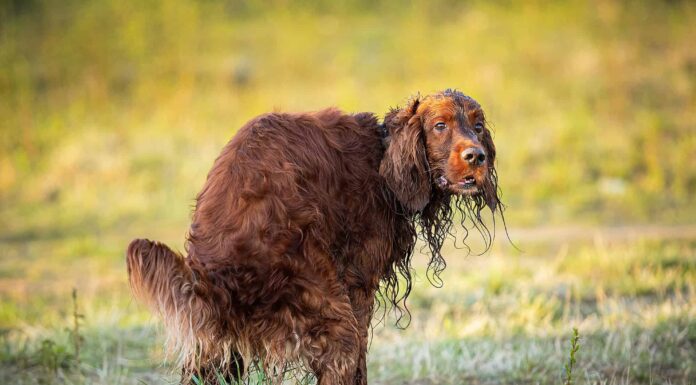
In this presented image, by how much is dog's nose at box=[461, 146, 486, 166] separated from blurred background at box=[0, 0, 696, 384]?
1.25 m

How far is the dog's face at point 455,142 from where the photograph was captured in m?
4.45

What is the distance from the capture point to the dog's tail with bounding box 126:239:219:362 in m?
3.92

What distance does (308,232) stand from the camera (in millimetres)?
4199

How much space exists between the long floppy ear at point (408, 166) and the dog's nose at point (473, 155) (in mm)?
224

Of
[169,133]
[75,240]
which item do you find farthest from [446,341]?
[169,133]

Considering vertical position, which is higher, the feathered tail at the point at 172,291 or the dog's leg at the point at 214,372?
the feathered tail at the point at 172,291

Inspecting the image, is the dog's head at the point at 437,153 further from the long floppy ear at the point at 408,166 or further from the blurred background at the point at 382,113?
the blurred background at the point at 382,113

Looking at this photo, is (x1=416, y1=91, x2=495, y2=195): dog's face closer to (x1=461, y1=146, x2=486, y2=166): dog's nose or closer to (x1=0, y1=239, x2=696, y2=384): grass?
(x1=461, y1=146, x2=486, y2=166): dog's nose

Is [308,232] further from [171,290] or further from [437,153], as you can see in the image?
[437,153]

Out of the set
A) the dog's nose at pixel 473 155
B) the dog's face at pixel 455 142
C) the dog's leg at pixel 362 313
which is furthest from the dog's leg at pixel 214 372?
the dog's nose at pixel 473 155

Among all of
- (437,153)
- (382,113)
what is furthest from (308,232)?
(382,113)

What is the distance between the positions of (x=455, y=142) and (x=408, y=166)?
26 cm

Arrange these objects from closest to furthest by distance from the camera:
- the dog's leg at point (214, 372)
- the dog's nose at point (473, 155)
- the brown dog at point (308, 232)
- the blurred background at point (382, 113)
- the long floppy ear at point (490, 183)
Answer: the brown dog at point (308, 232) → the dog's leg at point (214, 372) → the dog's nose at point (473, 155) → the long floppy ear at point (490, 183) → the blurred background at point (382, 113)

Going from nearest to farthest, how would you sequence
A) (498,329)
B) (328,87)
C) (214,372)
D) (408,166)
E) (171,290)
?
1. (171,290)
2. (214,372)
3. (408,166)
4. (498,329)
5. (328,87)
